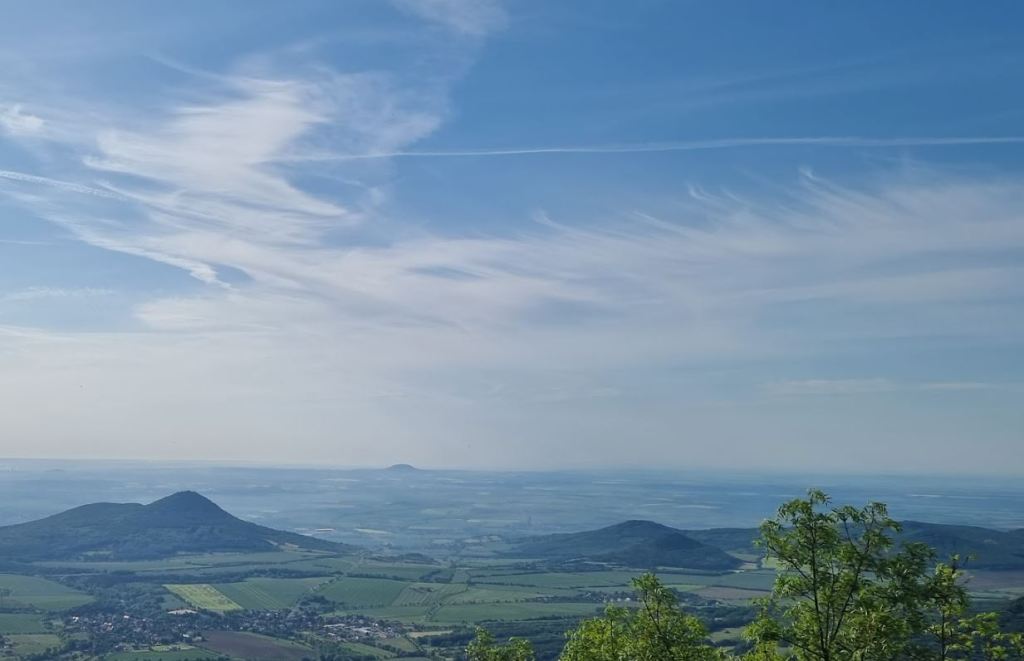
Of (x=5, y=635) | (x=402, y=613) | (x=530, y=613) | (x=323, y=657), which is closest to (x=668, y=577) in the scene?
(x=530, y=613)

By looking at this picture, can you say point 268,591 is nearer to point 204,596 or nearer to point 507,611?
point 204,596

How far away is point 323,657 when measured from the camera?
97000 mm

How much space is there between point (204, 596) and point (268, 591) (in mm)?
11565

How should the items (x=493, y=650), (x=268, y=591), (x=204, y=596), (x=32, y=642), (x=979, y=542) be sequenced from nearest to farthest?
(x=493, y=650) < (x=32, y=642) < (x=204, y=596) < (x=268, y=591) < (x=979, y=542)

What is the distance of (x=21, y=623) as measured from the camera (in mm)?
113750

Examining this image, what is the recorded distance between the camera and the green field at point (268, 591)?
137250 millimetres

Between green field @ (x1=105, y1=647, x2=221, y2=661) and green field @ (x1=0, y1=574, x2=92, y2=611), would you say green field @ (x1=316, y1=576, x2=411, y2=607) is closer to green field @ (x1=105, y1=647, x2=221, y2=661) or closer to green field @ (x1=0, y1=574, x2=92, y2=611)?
green field @ (x1=0, y1=574, x2=92, y2=611)

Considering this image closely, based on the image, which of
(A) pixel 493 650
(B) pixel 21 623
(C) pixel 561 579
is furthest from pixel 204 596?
(A) pixel 493 650

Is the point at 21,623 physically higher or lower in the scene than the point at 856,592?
lower

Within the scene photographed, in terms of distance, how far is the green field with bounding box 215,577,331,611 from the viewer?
5404 inches

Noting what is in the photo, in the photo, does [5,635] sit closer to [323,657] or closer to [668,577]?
[323,657]

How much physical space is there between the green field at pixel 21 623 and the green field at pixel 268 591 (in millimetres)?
28973

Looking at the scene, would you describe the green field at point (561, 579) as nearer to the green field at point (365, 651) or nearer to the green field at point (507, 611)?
the green field at point (507, 611)

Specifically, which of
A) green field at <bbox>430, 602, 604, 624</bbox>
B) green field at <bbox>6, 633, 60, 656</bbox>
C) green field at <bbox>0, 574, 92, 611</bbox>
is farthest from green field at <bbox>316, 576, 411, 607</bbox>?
green field at <bbox>6, 633, 60, 656</bbox>
